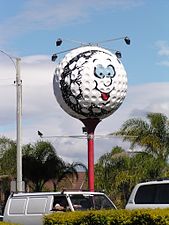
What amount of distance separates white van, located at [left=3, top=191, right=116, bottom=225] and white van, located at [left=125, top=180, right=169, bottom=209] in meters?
0.77

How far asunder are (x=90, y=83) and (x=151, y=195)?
13042mm

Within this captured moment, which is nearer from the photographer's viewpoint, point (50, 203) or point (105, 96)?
point (50, 203)

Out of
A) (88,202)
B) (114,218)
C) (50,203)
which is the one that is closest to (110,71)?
(88,202)

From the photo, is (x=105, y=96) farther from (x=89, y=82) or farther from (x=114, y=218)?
(x=114, y=218)

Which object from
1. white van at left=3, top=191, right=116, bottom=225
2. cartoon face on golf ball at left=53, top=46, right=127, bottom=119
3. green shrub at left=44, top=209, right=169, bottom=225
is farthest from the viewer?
cartoon face on golf ball at left=53, top=46, right=127, bottom=119

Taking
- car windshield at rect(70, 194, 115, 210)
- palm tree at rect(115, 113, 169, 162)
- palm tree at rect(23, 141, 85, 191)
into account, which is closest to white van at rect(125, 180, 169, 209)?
car windshield at rect(70, 194, 115, 210)

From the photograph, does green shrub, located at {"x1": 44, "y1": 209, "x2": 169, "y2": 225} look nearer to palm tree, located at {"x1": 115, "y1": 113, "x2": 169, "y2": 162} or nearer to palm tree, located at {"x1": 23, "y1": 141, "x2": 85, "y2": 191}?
palm tree, located at {"x1": 115, "y1": 113, "x2": 169, "y2": 162}

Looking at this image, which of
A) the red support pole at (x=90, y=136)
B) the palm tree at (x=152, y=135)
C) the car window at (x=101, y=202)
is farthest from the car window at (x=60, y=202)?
the palm tree at (x=152, y=135)

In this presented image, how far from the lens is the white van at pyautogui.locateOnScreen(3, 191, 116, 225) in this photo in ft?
65.1

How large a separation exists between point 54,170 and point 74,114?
35.1ft

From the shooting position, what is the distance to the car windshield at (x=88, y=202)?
19859 millimetres

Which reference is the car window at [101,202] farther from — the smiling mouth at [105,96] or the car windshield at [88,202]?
the smiling mouth at [105,96]

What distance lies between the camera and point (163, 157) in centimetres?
3656

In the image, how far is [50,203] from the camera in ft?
65.4
